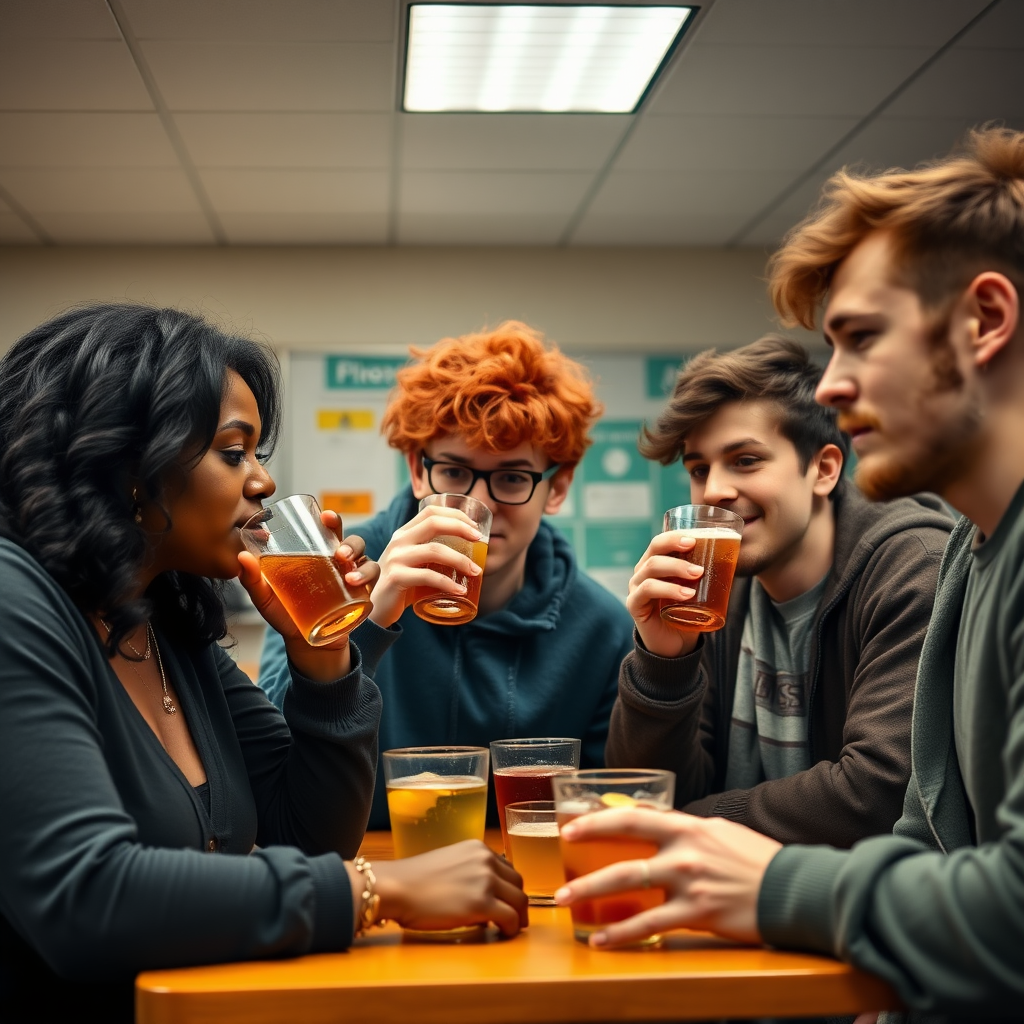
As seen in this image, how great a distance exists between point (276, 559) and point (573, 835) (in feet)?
1.91

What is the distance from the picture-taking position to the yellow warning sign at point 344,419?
528 centimetres

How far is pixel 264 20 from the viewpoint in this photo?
312cm

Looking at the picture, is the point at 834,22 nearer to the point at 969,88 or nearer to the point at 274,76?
the point at 969,88

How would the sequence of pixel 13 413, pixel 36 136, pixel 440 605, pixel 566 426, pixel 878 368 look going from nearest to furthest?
pixel 878 368, pixel 13 413, pixel 440 605, pixel 566 426, pixel 36 136

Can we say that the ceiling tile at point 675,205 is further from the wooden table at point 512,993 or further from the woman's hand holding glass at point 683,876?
the wooden table at point 512,993

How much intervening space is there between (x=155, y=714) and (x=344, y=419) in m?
3.92

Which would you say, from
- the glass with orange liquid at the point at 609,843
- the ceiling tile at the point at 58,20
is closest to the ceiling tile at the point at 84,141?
the ceiling tile at the point at 58,20

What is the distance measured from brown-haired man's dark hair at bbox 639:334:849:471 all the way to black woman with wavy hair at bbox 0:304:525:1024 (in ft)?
2.52

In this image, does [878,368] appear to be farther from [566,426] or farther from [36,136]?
[36,136]

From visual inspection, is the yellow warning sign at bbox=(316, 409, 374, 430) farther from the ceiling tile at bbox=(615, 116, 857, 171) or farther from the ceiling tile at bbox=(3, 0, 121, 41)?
the ceiling tile at bbox=(3, 0, 121, 41)

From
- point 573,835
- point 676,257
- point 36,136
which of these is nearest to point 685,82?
point 676,257

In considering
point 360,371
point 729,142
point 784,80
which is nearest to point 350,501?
point 360,371

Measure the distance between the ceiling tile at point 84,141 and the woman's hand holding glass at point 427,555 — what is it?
2711 mm

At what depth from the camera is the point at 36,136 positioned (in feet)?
12.8
